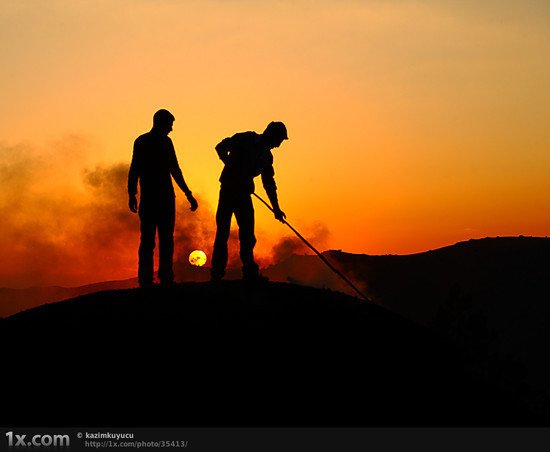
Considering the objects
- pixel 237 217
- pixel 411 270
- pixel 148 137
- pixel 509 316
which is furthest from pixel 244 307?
pixel 411 270

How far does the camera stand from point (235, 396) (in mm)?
15227

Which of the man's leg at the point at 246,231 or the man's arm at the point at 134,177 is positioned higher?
the man's arm at the point at 134,177

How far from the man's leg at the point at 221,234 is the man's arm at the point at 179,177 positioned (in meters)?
0.61

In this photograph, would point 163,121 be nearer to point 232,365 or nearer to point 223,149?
point 223,149

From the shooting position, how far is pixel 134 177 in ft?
63.0

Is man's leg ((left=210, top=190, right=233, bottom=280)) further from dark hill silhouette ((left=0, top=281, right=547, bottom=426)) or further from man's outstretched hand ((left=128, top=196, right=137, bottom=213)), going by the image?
man's outstretched hand ((left=128, top=196, right=137, bottom=213))

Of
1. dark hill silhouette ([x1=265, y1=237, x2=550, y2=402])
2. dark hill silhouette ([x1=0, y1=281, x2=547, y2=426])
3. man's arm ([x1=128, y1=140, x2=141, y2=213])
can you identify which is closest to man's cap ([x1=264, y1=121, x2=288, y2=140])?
man's arm ([x1=128, y1=140, x2=141, y2=213])

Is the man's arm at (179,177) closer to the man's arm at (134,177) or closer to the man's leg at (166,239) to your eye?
the man's leg at (166,239)

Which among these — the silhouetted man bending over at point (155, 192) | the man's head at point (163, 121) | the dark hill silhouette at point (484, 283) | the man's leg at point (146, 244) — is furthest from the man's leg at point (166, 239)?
the dark hill silhouette at point (484, 283)

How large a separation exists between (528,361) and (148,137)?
108445 mm

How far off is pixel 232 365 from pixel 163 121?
18.3ft

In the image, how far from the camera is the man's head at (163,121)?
1873 centimetres

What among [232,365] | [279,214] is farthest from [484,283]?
[232,365]
